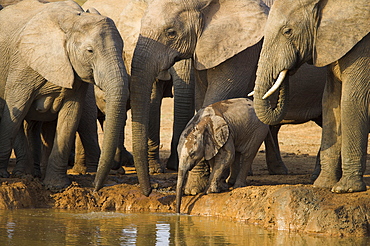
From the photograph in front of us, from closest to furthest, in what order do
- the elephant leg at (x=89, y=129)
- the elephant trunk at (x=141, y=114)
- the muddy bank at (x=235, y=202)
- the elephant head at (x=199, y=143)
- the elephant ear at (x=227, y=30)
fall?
the muddy bank at (x=235, y=202), the elephant head at (x=199, y=143), the elephant trunk at (x=141, y=114), the elephant ear at (x=227, y=30), the elephant leg at (x=89, y=129)

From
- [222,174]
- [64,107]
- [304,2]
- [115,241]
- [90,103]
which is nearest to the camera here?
[115,241]

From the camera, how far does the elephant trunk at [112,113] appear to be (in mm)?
7363

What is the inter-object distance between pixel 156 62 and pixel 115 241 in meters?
2.07

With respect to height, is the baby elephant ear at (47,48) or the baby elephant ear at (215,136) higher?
the baby elephant ear at (47,48)

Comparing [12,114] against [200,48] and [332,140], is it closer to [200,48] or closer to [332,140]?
[200,48]

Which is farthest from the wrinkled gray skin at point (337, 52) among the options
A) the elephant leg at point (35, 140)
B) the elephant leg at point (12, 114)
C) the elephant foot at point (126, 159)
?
the elephant foot at point (126, 159)

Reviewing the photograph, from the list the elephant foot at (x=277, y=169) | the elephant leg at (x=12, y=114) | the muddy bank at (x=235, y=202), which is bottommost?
the muddy bank at (x=235, y=202)

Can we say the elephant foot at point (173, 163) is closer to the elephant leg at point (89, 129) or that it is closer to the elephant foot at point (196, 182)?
the elephant leg at point (89, 129)

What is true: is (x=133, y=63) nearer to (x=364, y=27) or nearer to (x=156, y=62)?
(x=156, y=62)

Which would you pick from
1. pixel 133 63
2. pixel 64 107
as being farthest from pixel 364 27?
pixel 64 107

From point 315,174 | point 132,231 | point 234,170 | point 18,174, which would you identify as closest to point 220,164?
point 234,170

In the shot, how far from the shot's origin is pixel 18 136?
852cm

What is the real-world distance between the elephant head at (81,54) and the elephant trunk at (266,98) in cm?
125

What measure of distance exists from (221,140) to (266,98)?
0.71 m
